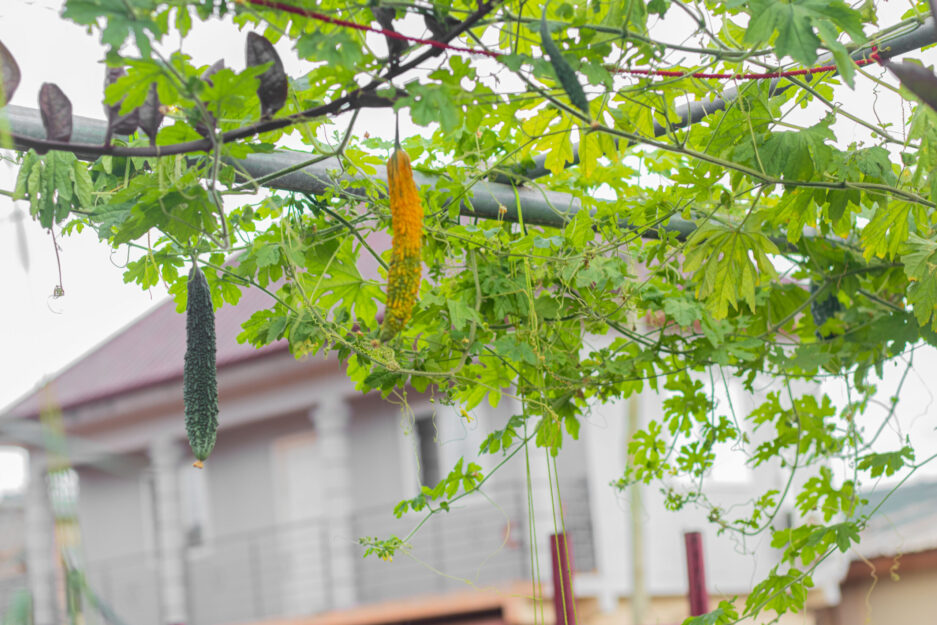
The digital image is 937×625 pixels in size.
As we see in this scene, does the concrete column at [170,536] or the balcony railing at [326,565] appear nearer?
the balcony railing at [326,565]

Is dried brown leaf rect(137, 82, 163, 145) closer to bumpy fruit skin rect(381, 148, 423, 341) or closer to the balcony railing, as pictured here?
bumpy fruit skin rect(381, 148, 423, 341)

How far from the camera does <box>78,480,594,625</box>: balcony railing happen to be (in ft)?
31.6

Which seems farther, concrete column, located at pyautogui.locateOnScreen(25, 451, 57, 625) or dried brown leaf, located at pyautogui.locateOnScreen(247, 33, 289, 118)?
concrete column, located at pyautogui.locateOnScreen(25, 451, 57, 625)

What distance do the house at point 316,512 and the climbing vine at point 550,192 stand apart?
5.23m

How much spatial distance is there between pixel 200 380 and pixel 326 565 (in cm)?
922

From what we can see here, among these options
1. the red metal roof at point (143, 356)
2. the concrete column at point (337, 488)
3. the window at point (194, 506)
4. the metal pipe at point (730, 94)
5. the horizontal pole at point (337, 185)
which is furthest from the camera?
the window at point (194, 506)

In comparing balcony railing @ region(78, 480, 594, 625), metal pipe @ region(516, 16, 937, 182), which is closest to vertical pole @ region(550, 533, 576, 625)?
metal pipe @ region(516, 16, 937, 182)

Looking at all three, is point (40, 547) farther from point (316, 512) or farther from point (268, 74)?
point (268, 74)

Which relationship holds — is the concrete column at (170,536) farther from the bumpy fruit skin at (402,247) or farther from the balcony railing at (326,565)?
the bumpy fruit skin at (402,247)

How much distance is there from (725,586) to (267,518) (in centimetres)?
504

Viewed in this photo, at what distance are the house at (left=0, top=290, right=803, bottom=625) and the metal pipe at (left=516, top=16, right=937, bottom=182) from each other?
5.75 meters

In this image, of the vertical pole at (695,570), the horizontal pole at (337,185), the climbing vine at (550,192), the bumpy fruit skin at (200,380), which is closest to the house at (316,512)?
the vertical pole at (695,570)

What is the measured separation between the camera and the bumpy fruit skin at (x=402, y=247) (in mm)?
1328

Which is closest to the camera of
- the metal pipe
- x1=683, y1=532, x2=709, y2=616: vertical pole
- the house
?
Result: the metal pipe
